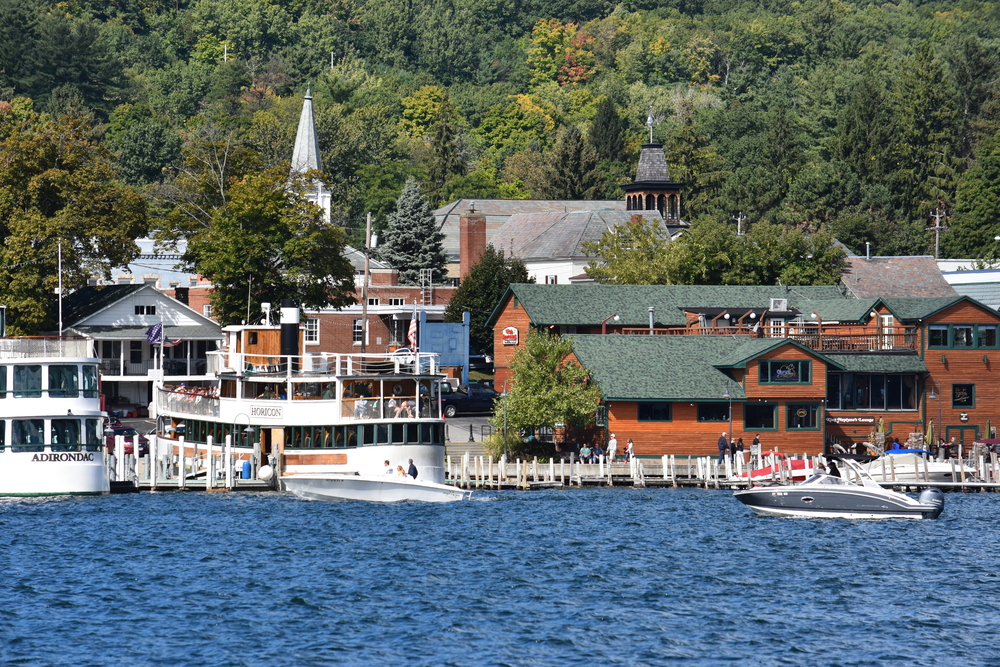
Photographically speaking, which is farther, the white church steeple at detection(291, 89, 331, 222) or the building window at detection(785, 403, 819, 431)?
the white church steeple at detection(291, 89, 331, 222)

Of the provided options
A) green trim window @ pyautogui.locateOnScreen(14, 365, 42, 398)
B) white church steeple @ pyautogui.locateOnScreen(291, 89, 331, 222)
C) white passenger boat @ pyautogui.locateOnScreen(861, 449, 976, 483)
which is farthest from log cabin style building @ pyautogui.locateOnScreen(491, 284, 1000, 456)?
white church steeple @ pyautogui.locateOnScreen(291, 89, 331, 222)

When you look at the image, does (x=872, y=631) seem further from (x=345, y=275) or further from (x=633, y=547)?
(x=345, y=275)

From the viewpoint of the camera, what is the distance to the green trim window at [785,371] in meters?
68.7

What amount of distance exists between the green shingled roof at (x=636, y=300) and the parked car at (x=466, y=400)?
4.71 metres

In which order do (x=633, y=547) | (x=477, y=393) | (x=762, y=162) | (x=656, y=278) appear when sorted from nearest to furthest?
1. (x=633, y=547)
2. (x=477, y=393)
3. (x=656, y=278)
4. (x=762, y=162)

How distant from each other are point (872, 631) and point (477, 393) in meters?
44.2

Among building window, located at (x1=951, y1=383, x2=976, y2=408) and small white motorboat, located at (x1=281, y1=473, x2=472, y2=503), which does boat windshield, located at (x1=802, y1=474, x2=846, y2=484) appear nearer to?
small white motorboat, located at (x1=281, y1=473, x2=472, y2=503)

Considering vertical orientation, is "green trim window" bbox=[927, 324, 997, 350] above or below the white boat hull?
above

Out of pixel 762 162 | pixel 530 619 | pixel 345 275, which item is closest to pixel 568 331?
pixel 345 275

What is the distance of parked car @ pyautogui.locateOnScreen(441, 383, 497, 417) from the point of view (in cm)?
7869

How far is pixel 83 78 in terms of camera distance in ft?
606

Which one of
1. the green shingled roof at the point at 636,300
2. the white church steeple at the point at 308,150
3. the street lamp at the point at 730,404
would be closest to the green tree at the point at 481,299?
the green shingled roof at the point at 636,300

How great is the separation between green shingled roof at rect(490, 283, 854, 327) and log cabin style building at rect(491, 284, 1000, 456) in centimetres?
9

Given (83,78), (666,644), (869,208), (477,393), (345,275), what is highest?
(83,78)
